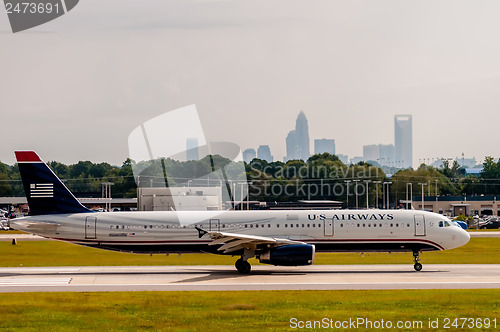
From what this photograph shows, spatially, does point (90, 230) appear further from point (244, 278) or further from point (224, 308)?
point (224, 308)

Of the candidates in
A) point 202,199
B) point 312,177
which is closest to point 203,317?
point 202,199

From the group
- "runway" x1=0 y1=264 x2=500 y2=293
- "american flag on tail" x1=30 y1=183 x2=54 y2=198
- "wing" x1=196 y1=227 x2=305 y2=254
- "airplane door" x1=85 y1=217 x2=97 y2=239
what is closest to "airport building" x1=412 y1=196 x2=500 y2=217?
"runway" x1=0 y1=264 x2=500 y2=293

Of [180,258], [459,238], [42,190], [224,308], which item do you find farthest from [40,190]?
[459,238]

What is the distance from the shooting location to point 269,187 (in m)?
176

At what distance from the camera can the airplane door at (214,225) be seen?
40.3m

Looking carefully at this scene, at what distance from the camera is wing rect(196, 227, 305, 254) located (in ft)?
123

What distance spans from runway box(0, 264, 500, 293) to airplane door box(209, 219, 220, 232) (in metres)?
2.50

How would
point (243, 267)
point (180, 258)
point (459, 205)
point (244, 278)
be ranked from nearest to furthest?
point (244, 278) → point (243, 267) → point (180, 258) → point (459, 205)

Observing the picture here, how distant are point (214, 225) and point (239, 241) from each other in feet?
9.40

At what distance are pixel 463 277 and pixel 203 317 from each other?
17.3 m

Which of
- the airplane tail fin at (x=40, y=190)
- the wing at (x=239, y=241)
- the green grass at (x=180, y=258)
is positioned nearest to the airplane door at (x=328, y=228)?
the wing at (x=239, y=241)

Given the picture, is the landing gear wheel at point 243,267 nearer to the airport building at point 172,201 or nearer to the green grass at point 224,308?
the green grass at point 224,308

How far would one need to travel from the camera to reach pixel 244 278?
3678cm

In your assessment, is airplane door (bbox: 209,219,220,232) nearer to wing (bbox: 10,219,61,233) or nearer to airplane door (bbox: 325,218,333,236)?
airplane door (bbox: 325,218,333,236)
